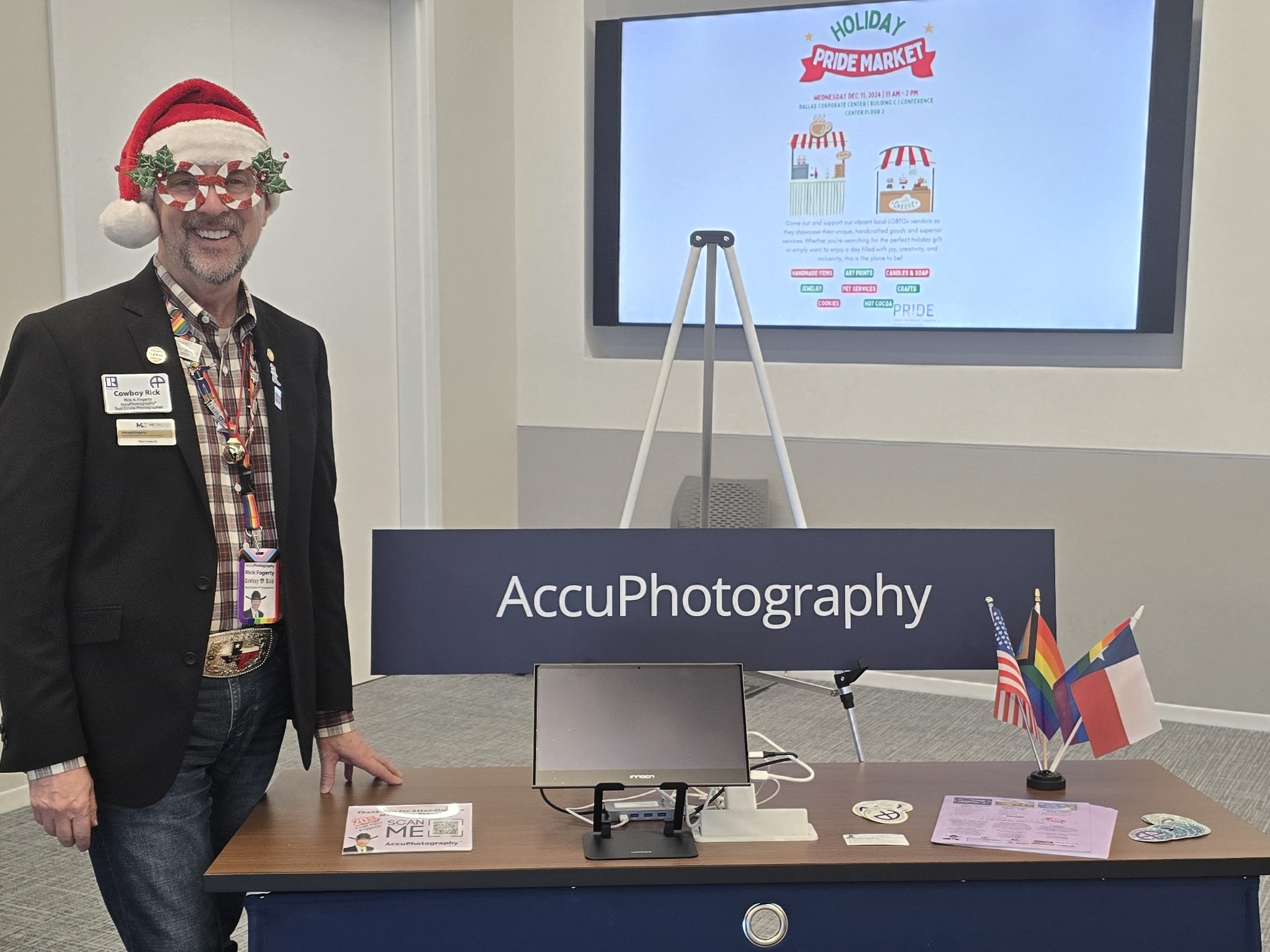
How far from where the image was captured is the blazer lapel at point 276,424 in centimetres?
178

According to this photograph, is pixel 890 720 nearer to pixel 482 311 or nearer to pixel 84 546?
pixel 482 311

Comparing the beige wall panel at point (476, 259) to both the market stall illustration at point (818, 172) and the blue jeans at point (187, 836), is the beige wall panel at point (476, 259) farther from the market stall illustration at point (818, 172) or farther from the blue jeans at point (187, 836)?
the blue jeans at point (187, 836)

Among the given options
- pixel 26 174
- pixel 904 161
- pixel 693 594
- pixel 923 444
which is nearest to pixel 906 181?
pixel 904 161

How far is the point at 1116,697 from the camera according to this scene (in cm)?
183

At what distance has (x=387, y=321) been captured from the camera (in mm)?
4863

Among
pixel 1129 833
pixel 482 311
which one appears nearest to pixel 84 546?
pixel 1129 833

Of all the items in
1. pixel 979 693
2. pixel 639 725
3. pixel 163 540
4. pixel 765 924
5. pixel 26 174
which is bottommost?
pixel 979 693

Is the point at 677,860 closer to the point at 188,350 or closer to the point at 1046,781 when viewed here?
the point at 1046,781

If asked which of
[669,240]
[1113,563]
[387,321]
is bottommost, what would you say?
[1113,563]

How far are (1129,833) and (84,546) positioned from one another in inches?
55.3

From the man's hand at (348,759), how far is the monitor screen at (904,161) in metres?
3.17

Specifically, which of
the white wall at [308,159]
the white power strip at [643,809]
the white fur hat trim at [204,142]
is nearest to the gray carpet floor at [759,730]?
the white wall at [308,159]

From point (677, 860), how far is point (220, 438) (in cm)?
82

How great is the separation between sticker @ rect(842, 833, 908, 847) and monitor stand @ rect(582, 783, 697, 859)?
207mm
